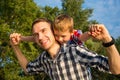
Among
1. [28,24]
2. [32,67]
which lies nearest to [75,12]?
[28,24]

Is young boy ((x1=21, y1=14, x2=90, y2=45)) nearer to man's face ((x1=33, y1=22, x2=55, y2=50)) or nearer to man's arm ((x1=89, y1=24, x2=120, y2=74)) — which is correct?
man's face ((x1=33, y1=22, x2=55, y2=50))

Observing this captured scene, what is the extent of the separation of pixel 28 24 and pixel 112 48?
30336 millimetres

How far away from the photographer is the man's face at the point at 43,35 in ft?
15.9

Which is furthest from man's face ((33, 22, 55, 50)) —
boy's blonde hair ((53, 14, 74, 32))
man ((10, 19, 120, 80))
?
boy's blonde hair ((53, 14, 74, 32))

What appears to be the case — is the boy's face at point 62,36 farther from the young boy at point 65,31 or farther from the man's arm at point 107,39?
the man's arm at point 107,39

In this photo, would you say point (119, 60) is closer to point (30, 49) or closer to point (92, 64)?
point (92, 64)

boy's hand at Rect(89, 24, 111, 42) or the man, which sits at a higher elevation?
boy's hand at Rect(89, 24, 111, 42)

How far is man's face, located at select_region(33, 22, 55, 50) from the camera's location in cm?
486

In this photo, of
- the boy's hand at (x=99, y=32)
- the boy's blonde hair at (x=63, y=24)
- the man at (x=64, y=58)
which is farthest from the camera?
the boy's blonde hair at (x=63, y=24)

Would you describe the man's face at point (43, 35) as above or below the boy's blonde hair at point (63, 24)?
below

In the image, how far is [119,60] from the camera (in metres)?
→ 4.16

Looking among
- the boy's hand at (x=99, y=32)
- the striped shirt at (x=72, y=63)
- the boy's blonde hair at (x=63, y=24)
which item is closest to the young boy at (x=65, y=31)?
the boy's blonde hair at (x=63, y=24)

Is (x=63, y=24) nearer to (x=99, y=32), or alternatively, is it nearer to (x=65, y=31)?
(x=65, y=31)

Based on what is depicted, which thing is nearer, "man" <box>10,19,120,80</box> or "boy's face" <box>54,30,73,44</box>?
"man" <box>10,19,120,80</box>
